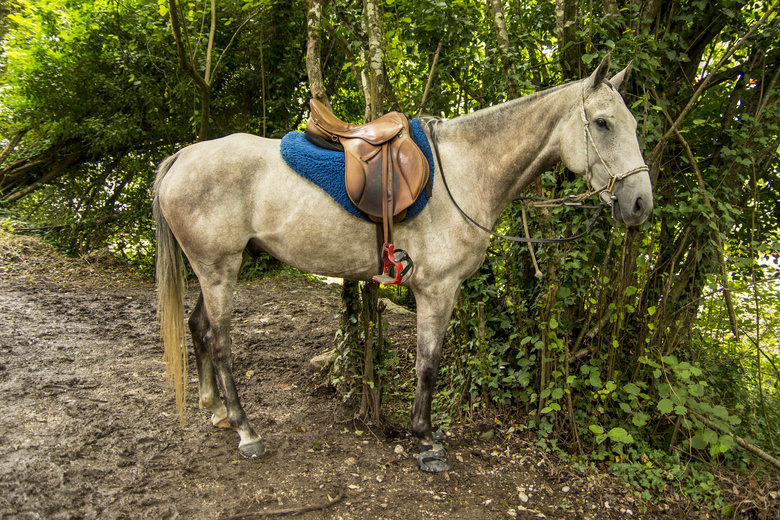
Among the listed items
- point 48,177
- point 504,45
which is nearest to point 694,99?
point 504,45

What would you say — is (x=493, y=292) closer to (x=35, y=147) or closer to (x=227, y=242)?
(x=227, y=242)

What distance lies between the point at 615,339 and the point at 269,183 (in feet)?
7.84

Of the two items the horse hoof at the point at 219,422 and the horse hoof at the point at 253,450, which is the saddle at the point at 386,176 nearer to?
the horse hoof at the point at 253,450

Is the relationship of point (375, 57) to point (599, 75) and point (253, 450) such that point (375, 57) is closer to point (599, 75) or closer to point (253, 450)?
point (599, 75)

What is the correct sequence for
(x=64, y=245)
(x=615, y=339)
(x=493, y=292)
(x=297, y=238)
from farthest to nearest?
1. (x=64, y=245)
2. (x=493, y=292)
3. (x=615, y=339)
4. (x=297, y=238)

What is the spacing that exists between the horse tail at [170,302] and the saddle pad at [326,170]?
32.9 inches

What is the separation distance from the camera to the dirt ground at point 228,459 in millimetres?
2320

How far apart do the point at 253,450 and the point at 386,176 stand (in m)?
1.84

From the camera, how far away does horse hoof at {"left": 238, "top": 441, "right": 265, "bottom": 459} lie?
2752mm

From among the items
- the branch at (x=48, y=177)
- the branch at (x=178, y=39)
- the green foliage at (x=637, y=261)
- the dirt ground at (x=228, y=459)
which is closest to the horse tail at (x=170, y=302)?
the dirt ground at (x=228, y=459)

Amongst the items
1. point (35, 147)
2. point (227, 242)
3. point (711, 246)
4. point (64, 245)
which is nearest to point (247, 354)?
point (227, 242)

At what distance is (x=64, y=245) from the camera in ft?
24.2

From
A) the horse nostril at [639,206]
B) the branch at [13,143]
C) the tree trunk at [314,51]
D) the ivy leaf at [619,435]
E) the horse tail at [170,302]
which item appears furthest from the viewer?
the branch at [13,143]

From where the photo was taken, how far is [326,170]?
2.55m
